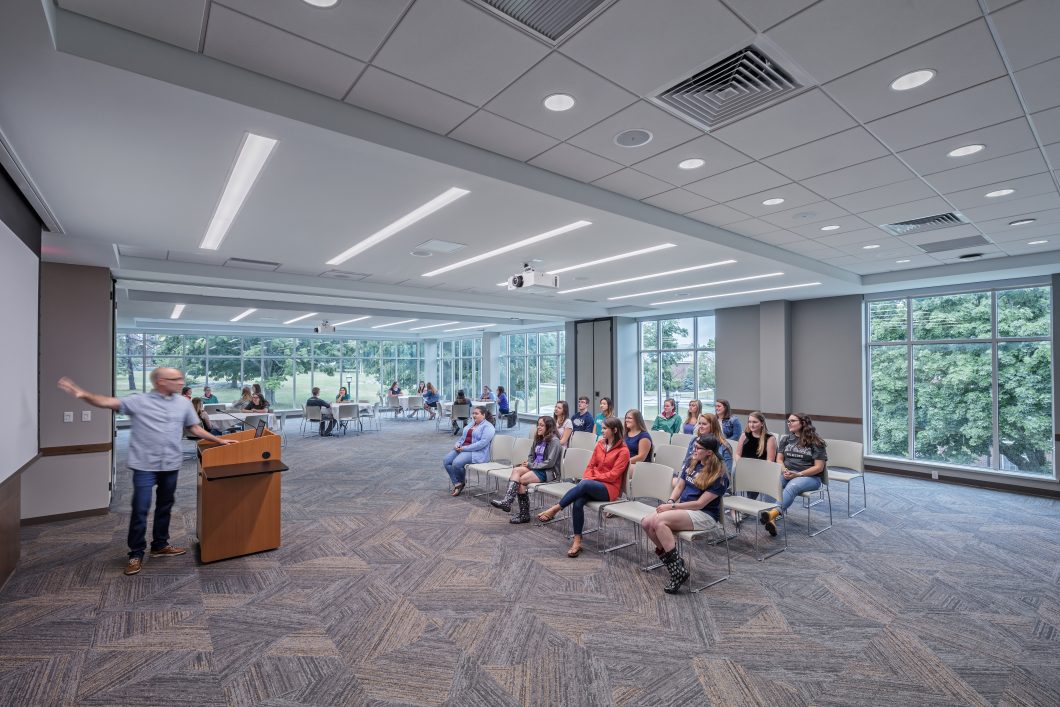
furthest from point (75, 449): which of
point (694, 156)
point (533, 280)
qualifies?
point (694, 156)

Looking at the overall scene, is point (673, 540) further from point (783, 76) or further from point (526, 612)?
point (783, 76)

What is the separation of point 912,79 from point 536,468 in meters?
4.71

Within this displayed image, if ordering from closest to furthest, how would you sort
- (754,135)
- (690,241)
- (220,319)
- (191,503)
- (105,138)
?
1. (105,138)
2. (754,135)
3. (690,241)
4. (191,503)
5. (220,319)

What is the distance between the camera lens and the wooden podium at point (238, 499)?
4387 millimetres

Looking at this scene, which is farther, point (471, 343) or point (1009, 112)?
point (471, 343)

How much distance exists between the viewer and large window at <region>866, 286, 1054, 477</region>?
24.8ft

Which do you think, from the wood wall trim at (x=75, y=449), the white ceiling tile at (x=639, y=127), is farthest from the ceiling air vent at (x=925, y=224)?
the wood wall trim at (x=75, y=449)

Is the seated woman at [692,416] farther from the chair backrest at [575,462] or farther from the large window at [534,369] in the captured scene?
the large window at [534,369]

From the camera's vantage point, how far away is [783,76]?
2605 millimetres

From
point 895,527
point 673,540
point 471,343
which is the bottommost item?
point 895,527

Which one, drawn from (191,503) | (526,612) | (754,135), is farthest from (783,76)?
(191,503)

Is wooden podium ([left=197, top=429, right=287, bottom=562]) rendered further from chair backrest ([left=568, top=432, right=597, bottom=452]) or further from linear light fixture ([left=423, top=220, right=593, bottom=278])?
chair backrest ([left=568, top=432, right=597, bottom=452])

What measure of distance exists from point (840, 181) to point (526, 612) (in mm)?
4101

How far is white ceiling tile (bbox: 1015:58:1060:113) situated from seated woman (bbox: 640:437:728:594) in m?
2.89
